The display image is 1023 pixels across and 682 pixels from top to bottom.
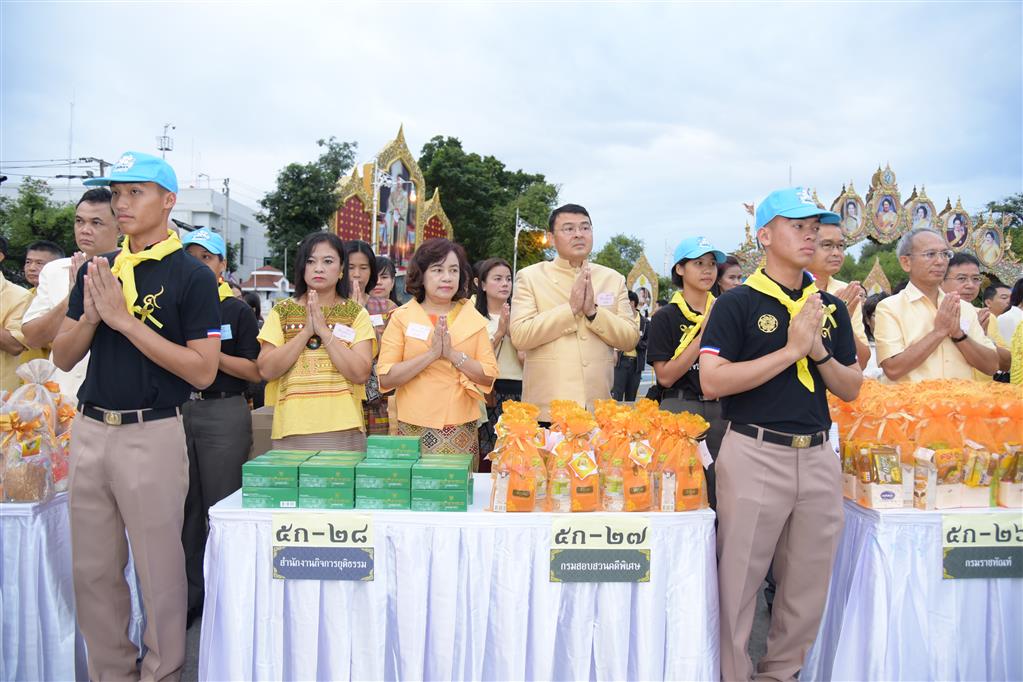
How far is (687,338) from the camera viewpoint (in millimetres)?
3404

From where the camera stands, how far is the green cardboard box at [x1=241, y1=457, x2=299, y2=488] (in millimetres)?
2234

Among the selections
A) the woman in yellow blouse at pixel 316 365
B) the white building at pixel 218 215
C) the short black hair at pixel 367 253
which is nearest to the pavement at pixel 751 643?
the woman in yellow blouse at pixel 316 365

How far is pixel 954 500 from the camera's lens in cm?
240

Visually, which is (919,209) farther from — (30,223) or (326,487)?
(30,223)

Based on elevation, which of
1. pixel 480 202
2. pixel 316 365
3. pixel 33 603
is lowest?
pixel 33 603

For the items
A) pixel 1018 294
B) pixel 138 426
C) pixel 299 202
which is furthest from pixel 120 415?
pixel 299 202

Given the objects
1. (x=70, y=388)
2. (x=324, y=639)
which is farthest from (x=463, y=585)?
(x=70, y=388)

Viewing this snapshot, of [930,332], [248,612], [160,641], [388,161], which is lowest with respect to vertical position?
[160,641]

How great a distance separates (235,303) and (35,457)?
43.8 inches

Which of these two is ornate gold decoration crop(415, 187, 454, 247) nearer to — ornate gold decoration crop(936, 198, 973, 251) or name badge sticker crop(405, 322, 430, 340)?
ornate gold decoration crop(936, 198, 973, 251)

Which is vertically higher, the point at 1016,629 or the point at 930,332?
the point at 930,332

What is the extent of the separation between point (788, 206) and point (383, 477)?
1.64 m

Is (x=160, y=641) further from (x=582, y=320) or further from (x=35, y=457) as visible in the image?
(x=582, y=320)

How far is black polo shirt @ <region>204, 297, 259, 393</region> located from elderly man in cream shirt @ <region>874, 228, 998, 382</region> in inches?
123
